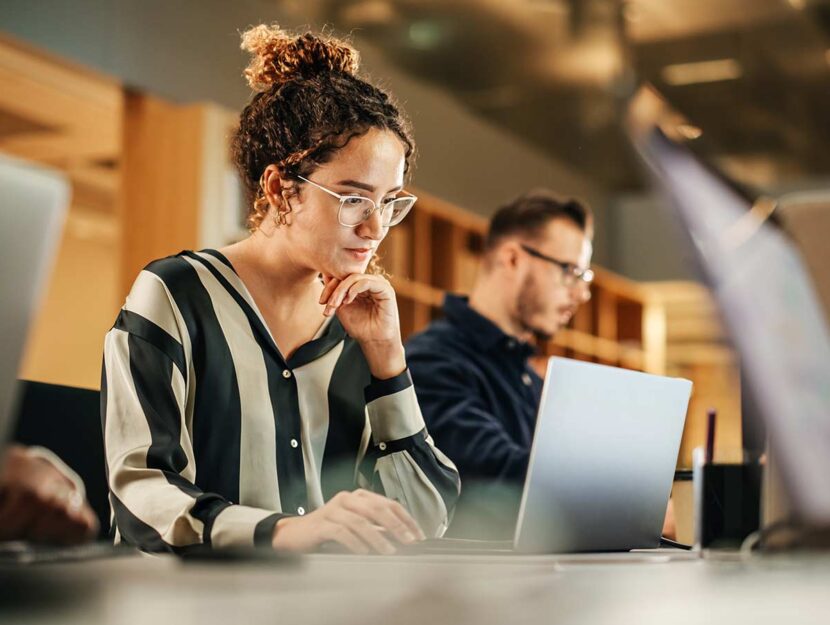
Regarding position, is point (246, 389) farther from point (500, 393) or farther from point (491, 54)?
point (491, 54)

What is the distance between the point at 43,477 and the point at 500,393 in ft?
6.11

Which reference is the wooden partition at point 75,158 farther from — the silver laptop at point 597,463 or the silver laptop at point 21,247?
the silver laptop at point 21,247

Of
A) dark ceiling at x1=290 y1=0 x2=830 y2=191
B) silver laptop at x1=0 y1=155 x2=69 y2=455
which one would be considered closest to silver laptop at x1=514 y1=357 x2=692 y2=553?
silver laptop at x1=0 y1=155 x2=69 y2=455

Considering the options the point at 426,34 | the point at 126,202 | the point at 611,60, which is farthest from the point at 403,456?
the point at 611,60

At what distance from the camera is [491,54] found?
5.68 m

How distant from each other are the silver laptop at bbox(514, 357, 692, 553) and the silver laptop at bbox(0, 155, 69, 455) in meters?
0.61

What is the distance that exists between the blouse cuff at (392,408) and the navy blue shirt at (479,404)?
44 cm

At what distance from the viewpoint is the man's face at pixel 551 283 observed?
280 cm

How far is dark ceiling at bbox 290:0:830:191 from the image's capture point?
512 centimetres

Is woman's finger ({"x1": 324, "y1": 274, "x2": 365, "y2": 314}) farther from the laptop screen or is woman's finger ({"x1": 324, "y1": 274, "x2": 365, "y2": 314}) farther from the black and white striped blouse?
the laptop screen

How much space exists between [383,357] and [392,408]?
7cm

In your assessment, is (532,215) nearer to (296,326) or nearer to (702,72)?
(296,326)

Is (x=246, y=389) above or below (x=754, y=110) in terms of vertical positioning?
below

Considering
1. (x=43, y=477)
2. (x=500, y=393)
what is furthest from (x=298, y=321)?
(x=500, y=393)
